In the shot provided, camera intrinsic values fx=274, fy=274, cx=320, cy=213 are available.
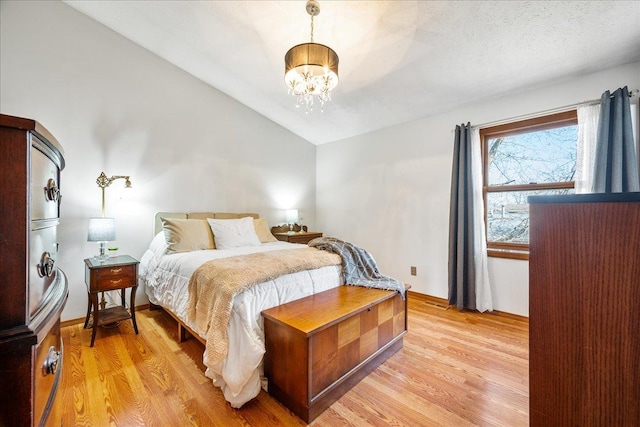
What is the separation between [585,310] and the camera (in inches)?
27.0

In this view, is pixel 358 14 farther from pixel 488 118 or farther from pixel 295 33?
pixel 488 118

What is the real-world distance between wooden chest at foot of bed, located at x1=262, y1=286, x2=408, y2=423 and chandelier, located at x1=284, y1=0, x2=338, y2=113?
5.40 ft

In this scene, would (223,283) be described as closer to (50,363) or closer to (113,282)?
(50,363)

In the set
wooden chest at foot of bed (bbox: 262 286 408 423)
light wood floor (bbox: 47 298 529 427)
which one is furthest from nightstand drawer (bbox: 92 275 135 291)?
wooden chest at foot of bed (bbox: 262 286 408 423)

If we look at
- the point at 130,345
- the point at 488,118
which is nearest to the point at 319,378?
the point at 130,345

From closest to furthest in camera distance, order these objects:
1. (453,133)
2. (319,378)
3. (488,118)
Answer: (319,378) → (488,118) → (453,133)

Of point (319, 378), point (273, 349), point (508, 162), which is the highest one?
point (508, 162)

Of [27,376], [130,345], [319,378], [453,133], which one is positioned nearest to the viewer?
[27,376]

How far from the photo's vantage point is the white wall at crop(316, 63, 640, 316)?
2748mm

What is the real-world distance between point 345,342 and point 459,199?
7.12 feet

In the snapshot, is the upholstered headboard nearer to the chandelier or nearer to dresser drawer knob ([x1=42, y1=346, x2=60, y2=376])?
the chandelier

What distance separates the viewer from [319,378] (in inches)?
61.2

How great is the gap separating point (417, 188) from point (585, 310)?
302 centimetres

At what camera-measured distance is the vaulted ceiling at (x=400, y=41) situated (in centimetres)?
205
